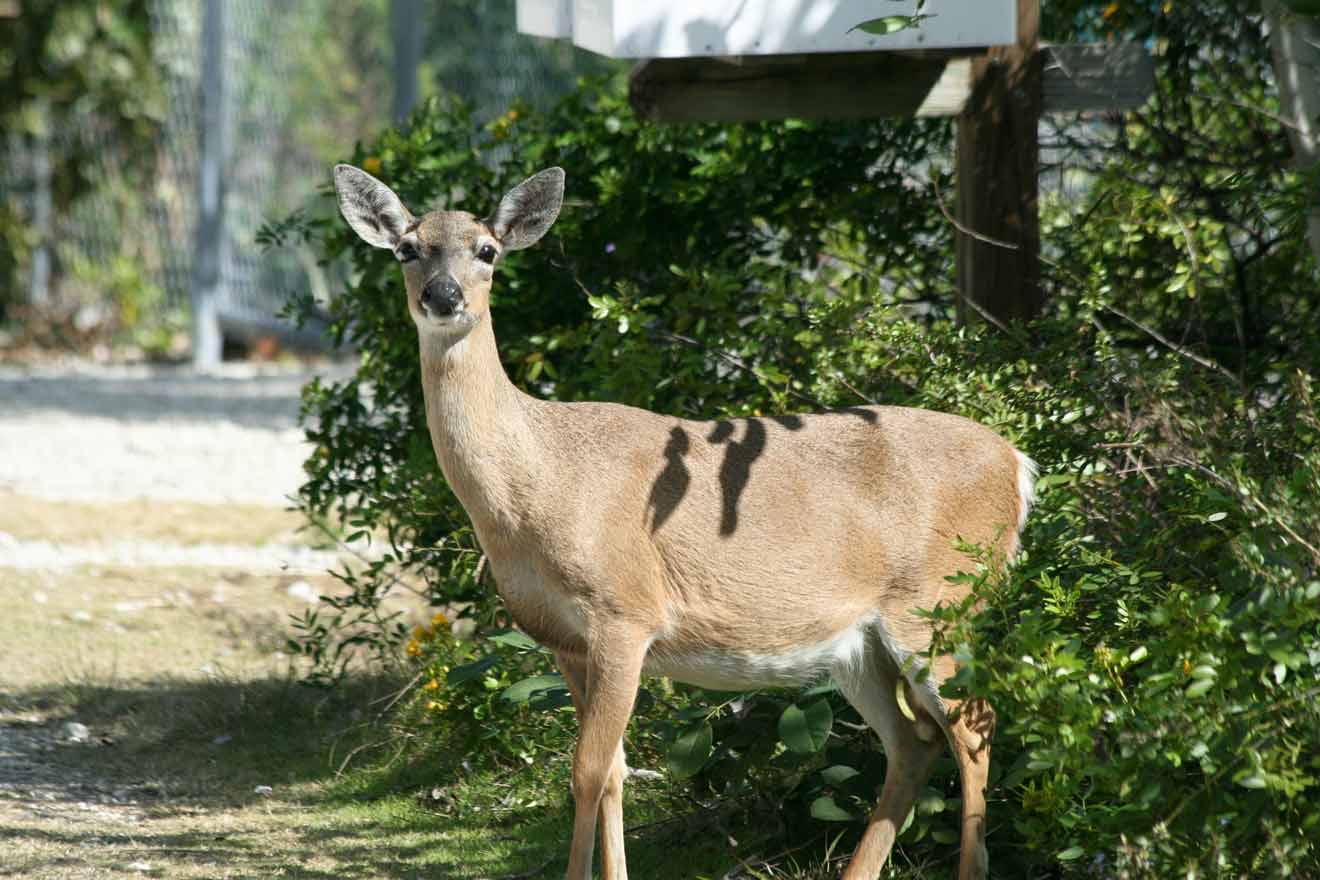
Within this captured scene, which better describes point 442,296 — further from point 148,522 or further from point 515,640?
point 148,522

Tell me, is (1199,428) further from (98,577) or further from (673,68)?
(98,577)

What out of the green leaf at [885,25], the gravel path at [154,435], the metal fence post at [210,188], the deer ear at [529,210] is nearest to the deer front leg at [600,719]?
the deer ear at [529,210]

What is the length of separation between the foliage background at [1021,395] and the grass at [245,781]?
137 mm

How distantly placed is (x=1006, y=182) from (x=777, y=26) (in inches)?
43.4

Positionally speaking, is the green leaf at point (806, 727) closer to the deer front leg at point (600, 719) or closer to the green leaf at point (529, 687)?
the deer front leg at point (600, 719)

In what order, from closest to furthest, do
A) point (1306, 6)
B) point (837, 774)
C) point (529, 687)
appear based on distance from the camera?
point (1306, 6) < point (837, 774) < point (529, 687)

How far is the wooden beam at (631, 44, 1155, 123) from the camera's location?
596 cm

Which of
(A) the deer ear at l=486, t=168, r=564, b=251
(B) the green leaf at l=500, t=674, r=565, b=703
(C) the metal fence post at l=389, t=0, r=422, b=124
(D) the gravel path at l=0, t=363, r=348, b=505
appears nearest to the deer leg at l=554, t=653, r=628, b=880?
(B) the green leaf at l=500, t=674, r=565, b=703

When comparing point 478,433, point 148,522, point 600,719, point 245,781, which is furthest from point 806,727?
point 148,522

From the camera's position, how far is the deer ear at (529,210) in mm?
4609

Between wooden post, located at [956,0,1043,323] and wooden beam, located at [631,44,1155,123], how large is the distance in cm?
7

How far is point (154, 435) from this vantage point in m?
13.3

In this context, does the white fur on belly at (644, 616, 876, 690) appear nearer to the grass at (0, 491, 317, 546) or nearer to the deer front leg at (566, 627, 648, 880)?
the deer front leg at (566, 627, 648, 880)

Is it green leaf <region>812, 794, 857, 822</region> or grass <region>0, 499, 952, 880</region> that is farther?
grass <region>0, 499, 952, 880</region>
